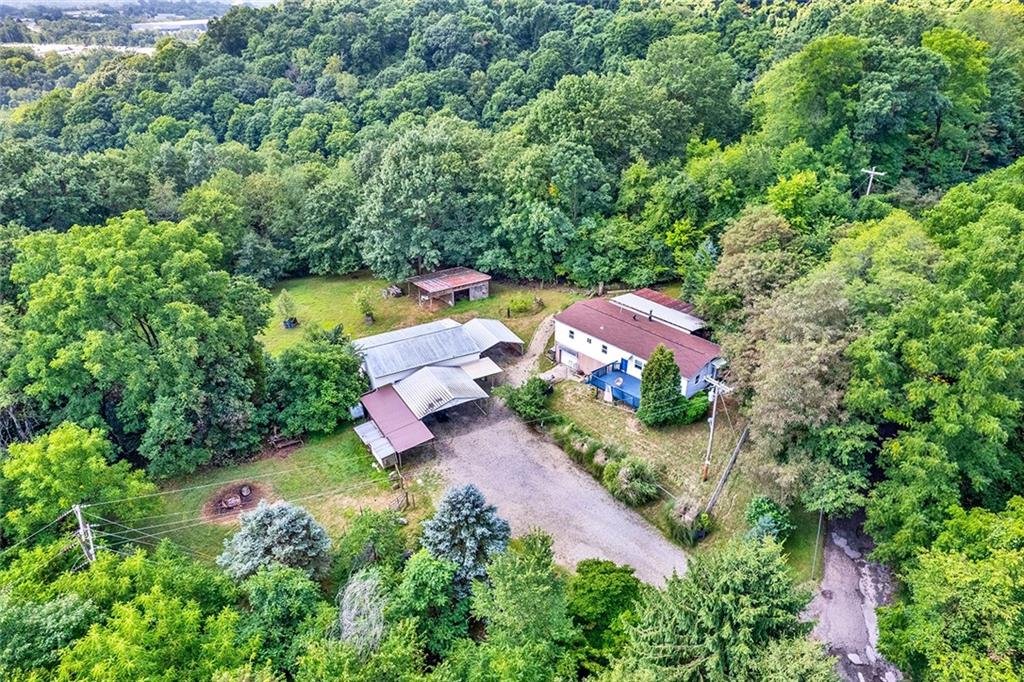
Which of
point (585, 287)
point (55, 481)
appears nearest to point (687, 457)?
point (585, 287)

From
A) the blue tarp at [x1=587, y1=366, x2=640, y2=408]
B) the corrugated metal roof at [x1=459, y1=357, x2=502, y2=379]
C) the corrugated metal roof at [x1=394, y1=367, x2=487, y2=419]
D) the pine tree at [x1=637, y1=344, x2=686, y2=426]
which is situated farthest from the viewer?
the corrugated metal roof at [x1=459, y1=357, x2=502, y2=379]

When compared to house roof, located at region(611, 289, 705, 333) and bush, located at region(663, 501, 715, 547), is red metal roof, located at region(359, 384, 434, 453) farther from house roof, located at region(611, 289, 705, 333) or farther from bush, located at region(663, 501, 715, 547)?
house roof, located at region(611, 289, 705, 333)

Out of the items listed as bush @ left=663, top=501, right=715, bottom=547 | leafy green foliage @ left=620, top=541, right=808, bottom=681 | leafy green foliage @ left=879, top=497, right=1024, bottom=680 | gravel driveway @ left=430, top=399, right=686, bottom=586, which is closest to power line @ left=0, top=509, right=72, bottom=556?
gravel driveway @ left=430, top=399, right=686, bottom=586

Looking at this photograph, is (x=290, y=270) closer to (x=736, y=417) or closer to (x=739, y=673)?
(x=736, y=417)

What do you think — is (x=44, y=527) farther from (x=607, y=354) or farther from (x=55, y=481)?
(x=607, y=354)

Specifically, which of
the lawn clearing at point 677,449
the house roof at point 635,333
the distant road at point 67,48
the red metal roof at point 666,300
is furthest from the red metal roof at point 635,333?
the distant road at point 67,48

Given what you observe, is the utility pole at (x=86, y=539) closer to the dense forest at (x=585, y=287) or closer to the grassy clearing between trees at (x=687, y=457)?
the dense forest at (x=585, y=287)
